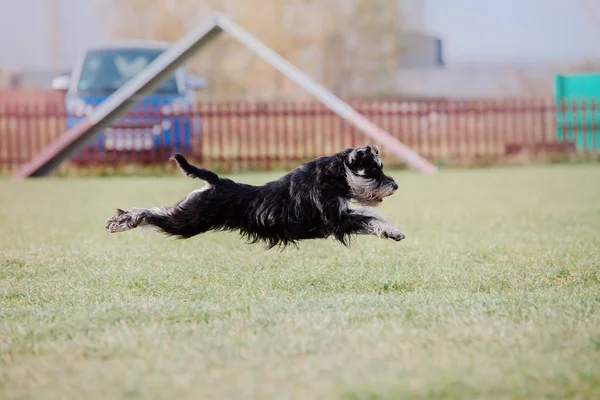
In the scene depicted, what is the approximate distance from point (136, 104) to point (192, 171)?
12037mm

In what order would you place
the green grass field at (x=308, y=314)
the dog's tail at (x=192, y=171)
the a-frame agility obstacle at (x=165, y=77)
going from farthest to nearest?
the a-frame agility obstacle at (x=165, y=77) < the dog's tail at (x=192, y=171) < the green grass field at (x=308, y=314)

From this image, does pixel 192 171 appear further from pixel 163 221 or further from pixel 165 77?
pixel 165 77

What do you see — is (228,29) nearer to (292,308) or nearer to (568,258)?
(568,258)

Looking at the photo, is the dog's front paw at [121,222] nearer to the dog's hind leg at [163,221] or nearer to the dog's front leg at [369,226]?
the dog's hind leg at [163,221]

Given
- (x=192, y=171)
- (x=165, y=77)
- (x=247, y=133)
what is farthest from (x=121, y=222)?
(x=247, y=133)

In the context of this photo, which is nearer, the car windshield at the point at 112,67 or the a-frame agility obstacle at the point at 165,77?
the a-frame agility obstacle at the point at 165,77

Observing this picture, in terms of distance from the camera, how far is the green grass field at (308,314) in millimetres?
3193

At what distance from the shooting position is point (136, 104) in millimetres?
17422

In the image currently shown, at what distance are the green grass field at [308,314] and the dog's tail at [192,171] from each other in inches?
25.5

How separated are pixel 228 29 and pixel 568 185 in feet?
20.4

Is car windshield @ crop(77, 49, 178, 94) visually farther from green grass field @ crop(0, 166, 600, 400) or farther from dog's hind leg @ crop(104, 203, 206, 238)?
dog's hind leg @ crop(104, 203, 206, 238)

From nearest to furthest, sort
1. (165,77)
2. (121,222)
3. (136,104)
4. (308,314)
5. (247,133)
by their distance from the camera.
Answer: (308,314) → (121,222) → (165,77) → (136,104) → (247,133)

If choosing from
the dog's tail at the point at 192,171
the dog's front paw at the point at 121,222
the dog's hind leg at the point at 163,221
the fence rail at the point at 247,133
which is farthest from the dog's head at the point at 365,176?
the fence rail at the point at 247,133

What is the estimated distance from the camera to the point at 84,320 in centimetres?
432
